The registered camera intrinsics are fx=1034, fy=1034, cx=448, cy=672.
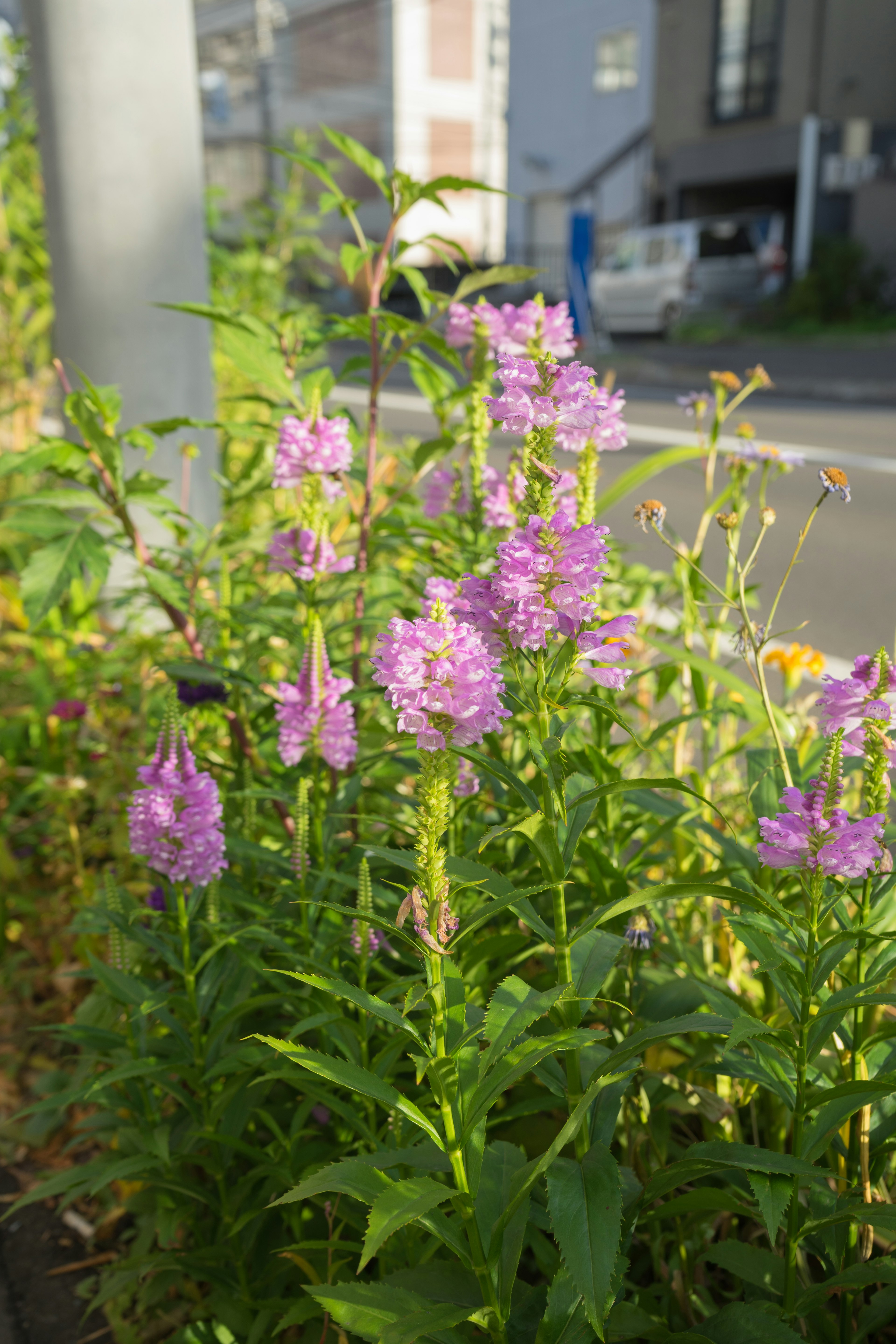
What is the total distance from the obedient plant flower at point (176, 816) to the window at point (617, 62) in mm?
29434

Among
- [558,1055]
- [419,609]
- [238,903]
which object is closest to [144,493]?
[419,609]

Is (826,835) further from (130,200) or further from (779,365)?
(779,365)

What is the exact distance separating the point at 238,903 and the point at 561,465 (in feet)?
9.07

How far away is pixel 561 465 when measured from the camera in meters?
4.06

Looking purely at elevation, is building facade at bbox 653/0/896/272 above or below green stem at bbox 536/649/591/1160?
above

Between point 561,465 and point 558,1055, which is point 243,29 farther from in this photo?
point 558,1055

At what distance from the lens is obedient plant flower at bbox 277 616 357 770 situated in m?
1.66

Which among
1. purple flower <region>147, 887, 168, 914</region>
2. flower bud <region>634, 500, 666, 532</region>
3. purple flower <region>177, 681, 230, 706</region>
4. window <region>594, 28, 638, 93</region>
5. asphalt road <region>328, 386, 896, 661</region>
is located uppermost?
window <region>594, 28, 638, 93</region>

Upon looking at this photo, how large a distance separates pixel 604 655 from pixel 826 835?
0.32 meters

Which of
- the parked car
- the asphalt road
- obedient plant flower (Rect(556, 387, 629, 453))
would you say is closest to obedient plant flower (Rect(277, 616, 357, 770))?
obedient plant flower (Rect(556, 387, 629, 453))

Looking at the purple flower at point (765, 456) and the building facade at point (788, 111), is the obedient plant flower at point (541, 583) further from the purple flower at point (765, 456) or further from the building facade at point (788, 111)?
the building facade at point (788, 111)

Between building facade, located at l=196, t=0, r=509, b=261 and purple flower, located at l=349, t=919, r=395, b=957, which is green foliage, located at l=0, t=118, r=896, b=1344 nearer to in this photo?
purple flower, located at l=349, t=919, r=395, b=957

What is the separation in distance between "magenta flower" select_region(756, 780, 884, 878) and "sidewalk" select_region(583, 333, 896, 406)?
12.3 meters

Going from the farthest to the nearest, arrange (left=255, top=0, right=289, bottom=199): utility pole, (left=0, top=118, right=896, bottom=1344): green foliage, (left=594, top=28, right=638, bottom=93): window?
A: (left=594, top=28, right=638, bottom=93): window, (left=255, top=0, right=289, bottom=199): utility pole, (left=0, top=118, right=896, bottom=1344): green foliage
